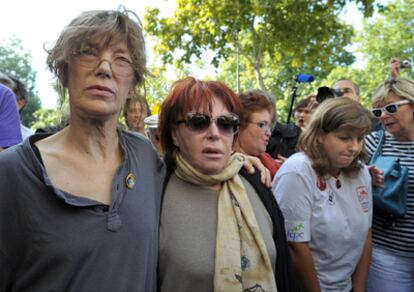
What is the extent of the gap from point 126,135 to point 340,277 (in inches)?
67.8

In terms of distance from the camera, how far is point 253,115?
3.14 m

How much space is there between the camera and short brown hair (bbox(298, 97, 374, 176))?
2.65m

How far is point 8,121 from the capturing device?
2643 mm

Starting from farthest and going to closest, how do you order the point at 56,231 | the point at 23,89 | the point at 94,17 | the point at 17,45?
the point at 17,45, the point at 23,89, the point at 94,17, the point at 56,231

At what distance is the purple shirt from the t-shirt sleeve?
1856 mm

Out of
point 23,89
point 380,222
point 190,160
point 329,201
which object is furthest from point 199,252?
point 23,89

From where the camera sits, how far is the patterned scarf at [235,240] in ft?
5.99

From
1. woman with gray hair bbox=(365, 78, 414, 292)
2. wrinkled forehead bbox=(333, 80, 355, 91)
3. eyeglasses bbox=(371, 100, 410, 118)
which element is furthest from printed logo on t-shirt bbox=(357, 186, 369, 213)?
wrinkled forehead bbox=(333, 80, 355, 91)

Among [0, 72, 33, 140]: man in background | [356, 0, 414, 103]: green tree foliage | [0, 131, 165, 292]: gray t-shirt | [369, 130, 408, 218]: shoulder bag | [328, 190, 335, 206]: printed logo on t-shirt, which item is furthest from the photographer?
[356, 0, 414, 103]: green tree foliage

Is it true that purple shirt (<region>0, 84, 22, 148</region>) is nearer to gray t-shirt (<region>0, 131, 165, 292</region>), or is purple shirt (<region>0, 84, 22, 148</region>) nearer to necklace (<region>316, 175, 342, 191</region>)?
gray t-shirt (<region>0, 131, 165, 292</region>)

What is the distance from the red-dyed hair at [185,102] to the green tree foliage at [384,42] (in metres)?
26.6

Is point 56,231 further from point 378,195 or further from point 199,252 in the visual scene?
point 378,195

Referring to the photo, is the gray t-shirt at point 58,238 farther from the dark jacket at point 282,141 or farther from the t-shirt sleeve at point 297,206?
the dark jacket at point 282,141

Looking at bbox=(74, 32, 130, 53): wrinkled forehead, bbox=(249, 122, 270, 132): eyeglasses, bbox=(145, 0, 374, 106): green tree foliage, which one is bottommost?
bbox=(249, 122, 270, 132): eyeglasses
